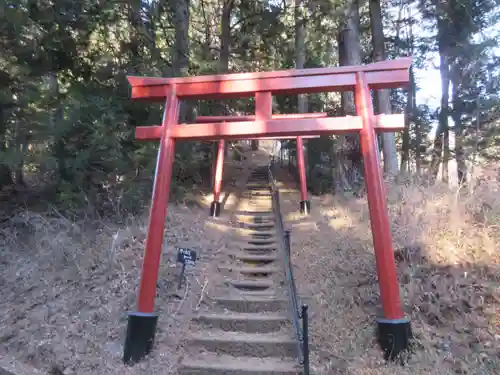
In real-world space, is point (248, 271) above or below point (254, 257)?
below

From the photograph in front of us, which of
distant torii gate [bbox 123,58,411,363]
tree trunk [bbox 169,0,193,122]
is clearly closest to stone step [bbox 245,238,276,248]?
distant torii gate [bbox 123,58,411,363]

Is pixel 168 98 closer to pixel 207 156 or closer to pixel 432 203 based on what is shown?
pixel 432 203

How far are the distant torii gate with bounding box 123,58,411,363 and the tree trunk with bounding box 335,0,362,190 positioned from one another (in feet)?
15.2

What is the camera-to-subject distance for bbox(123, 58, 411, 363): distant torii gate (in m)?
5.07

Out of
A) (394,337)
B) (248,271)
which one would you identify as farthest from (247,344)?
(248,271)

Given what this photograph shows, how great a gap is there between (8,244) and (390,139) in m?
9.46

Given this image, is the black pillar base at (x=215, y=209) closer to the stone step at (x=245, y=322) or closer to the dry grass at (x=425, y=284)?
the dry grass at (x=425, y=284)

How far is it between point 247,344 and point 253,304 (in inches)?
36.8

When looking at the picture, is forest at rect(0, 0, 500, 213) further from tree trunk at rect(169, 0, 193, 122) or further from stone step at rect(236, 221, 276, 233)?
stone step at rect(236, 221, 276, 233)

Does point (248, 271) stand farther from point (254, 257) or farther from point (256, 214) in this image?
point (256, 214)

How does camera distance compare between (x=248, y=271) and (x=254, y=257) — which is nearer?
(x=248, y=271)

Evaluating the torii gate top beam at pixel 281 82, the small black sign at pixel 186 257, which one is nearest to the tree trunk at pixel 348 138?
A: the torii gate top beam at pixel 281 82

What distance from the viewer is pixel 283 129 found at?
5.57 meters

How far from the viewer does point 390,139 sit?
37.0ft
